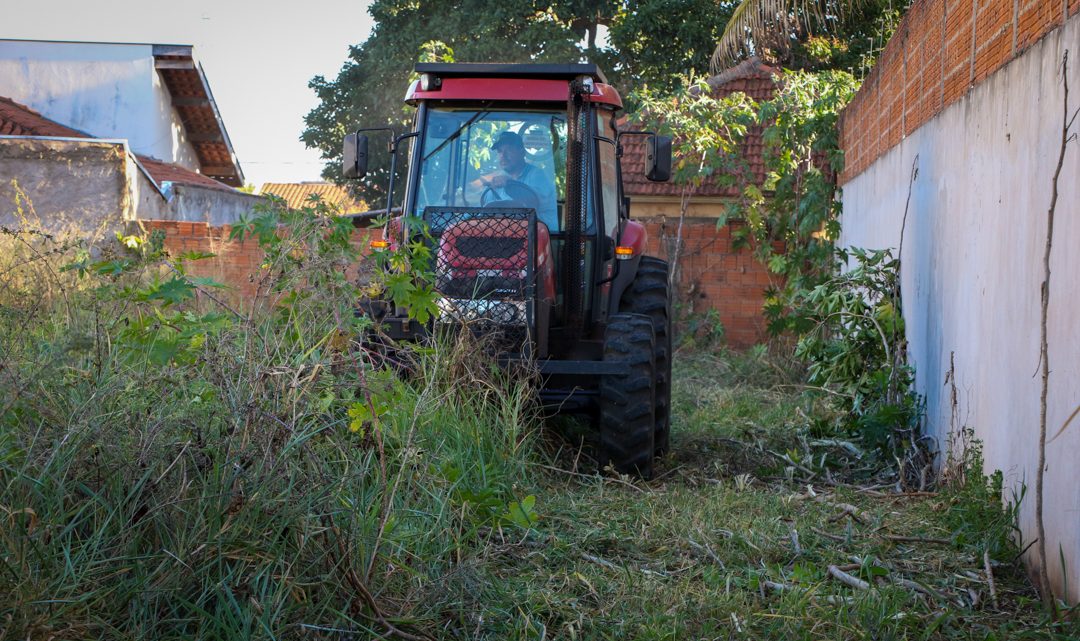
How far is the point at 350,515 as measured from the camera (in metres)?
3.62

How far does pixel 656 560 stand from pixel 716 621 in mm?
807

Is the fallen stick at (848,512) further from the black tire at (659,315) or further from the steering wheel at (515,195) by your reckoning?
the steering wheel at (515,195)

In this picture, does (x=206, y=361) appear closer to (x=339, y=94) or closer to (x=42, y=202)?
(x=42, y=202)

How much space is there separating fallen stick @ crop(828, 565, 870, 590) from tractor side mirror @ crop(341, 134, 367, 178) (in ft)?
13.0

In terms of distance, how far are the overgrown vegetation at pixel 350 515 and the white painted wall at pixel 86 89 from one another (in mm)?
17592

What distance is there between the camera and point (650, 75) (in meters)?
25.0

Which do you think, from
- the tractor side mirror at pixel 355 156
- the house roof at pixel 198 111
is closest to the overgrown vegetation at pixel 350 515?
the tractor side mirror at pixel 355 156

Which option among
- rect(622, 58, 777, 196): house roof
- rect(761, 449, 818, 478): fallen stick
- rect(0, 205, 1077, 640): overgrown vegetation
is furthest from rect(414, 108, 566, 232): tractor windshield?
rect(622, 58, 777, 196): house roof

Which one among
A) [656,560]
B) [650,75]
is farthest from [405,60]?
[656,560]

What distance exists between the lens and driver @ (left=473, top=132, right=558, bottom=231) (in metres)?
6.89

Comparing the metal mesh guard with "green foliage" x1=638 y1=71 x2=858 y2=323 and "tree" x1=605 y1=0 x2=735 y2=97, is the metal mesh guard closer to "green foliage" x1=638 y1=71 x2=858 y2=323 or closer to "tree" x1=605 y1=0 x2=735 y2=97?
"green foliage" x1=638 y1=71 x2=858 y2=323

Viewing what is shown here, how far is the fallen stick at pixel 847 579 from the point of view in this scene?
4.22 metres

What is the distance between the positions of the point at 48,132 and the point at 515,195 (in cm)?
1566

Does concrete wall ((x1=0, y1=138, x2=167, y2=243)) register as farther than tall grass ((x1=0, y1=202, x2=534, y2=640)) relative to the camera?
Yes
